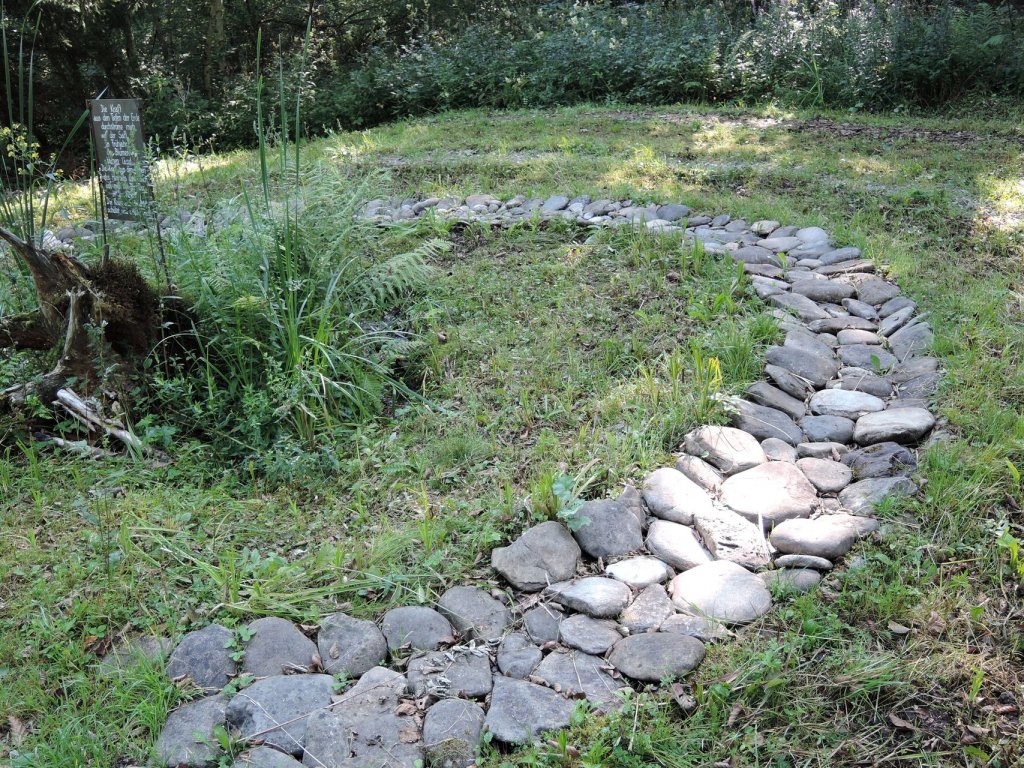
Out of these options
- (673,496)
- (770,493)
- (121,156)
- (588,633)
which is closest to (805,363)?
(770,493)

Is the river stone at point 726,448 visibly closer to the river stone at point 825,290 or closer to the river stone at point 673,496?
the river stone at point 673,496

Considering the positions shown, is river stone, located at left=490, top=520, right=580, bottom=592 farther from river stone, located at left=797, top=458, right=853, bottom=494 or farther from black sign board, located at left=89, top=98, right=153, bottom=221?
black sign board, located at left=89, top=98, right=153, bottom=221

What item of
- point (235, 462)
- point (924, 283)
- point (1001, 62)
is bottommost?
point (235, 462)

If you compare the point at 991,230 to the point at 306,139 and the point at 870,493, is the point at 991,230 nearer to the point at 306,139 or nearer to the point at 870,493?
the point at 870,493

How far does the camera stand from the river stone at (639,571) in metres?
2.67

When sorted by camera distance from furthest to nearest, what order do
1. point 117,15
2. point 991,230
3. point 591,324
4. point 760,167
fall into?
1. point 117,15
2. point 760,167
3. point 991,230
4. point 591,324

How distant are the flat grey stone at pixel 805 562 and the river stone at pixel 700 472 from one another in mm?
490

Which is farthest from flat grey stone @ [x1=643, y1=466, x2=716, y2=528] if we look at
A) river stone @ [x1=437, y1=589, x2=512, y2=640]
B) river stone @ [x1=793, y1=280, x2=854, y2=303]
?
river stone @ [x1=793, y1=280, x2=854, y2=303]

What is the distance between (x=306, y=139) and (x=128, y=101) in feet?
21.8

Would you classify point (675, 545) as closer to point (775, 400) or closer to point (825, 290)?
point (775, 400)

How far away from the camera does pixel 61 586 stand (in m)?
2.57

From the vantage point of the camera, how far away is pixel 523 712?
7.13 ft

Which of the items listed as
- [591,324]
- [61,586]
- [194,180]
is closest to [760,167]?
[591,324]

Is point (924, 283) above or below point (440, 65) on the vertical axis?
below
